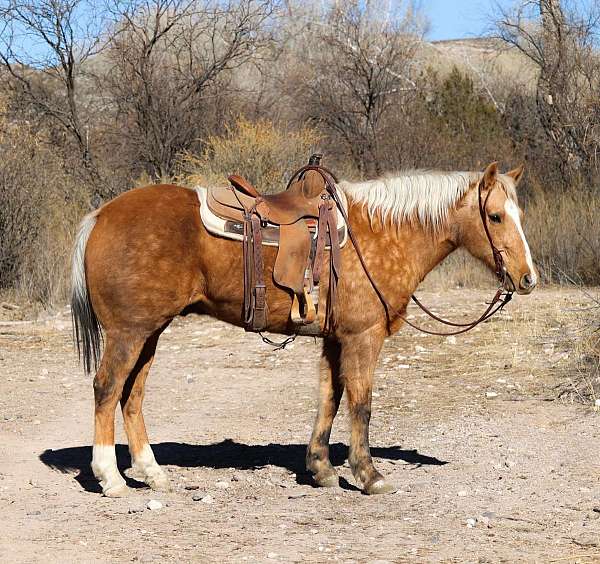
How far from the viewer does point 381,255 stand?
19.8ft

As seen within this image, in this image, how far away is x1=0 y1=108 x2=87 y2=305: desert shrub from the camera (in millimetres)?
13906

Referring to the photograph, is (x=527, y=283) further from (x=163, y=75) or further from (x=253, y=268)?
(x=163, y=75)

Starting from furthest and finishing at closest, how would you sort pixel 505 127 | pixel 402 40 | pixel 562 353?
pixel 402 40 → pixel 505 127 → pixel 562 353

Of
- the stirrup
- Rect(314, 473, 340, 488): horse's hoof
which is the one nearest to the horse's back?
the stirrup

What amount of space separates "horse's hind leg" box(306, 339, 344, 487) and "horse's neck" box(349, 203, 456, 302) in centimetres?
56

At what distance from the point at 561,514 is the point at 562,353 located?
4317 mm

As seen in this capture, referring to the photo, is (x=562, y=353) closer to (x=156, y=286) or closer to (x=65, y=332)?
(x=156, y=286)

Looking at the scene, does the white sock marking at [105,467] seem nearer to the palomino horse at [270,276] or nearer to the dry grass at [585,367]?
the palomino horse at [270,276]

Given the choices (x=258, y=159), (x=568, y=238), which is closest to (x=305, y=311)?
(x=568, y=238)

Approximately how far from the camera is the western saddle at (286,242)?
18.9ft

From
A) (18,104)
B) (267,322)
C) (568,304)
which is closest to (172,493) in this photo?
(267,322)

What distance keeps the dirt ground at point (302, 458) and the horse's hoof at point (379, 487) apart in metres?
0.05

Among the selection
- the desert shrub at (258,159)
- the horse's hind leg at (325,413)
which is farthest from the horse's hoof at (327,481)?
the desert shrub at (258,159)

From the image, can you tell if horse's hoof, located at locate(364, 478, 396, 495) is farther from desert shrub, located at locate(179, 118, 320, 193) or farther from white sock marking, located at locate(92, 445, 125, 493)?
desert shrub, located at locate(179, 118, 320, 193)
